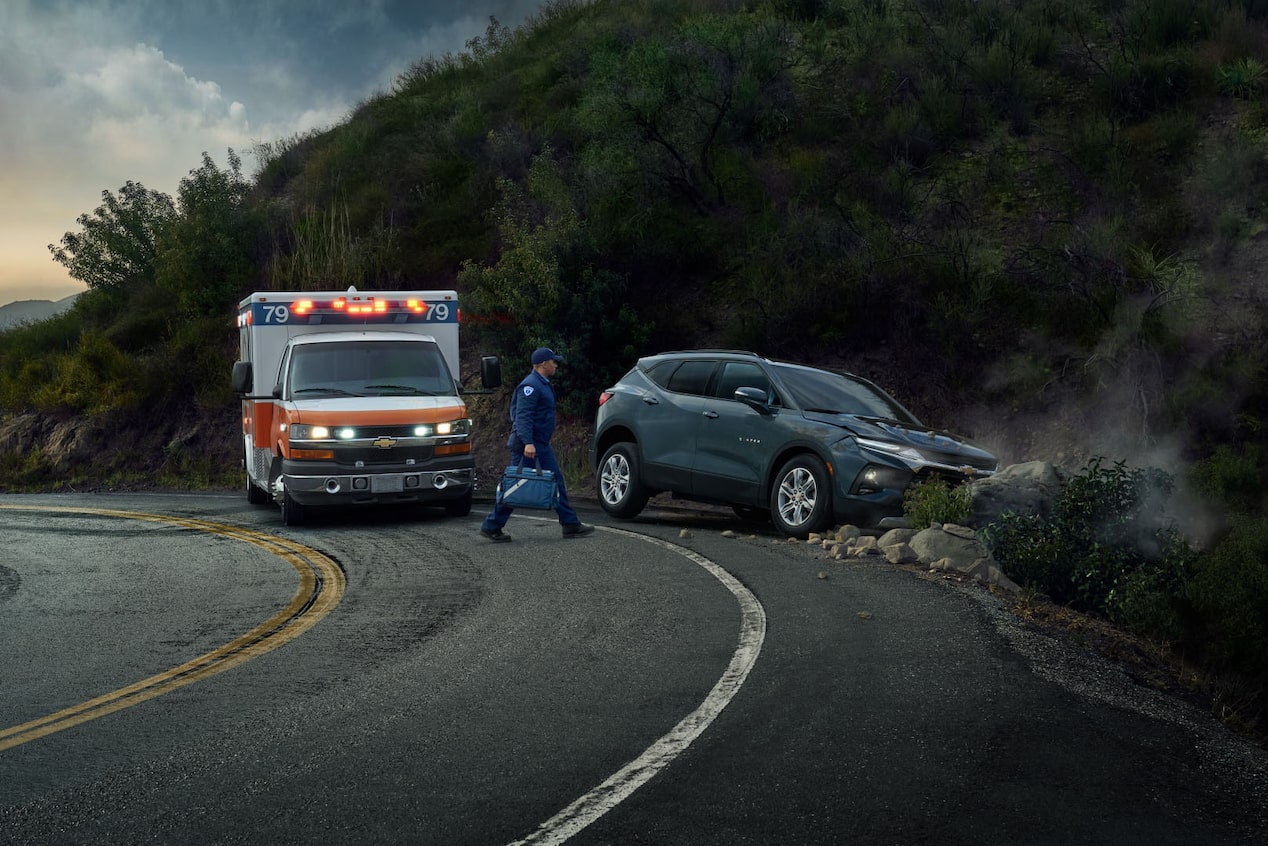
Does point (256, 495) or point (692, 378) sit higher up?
point (692, 378)

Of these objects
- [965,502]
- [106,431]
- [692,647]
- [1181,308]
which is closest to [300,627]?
[692,647]

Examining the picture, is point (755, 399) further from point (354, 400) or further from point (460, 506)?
point (354, 400)

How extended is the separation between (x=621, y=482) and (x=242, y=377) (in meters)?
4.86

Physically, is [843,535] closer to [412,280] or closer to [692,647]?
[692,647]

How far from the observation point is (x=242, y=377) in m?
15.0

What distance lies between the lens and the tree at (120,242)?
101 feet

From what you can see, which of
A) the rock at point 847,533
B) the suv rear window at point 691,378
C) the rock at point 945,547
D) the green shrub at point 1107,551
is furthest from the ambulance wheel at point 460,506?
the green shrub at point 1107,551

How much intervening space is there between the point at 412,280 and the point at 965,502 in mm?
18434

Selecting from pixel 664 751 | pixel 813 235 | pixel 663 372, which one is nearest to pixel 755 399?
pixel 663 372

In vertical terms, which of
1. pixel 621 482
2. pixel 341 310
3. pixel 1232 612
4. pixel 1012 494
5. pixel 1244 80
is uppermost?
pixel 1244 80

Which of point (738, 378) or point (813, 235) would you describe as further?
point (813, 235)

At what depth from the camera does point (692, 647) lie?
754 centimetres

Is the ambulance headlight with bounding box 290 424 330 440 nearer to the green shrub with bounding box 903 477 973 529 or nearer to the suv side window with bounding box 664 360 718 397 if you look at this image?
the suv side window with bounding box 664 360 718 397

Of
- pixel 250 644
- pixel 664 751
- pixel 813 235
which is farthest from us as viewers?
pixel 813 235
